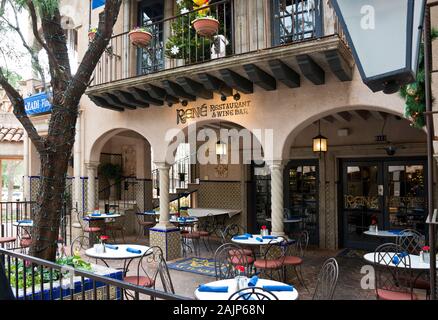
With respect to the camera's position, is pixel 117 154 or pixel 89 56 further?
pixel 117 154

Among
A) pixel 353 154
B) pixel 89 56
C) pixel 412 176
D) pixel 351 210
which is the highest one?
pixel 89 56

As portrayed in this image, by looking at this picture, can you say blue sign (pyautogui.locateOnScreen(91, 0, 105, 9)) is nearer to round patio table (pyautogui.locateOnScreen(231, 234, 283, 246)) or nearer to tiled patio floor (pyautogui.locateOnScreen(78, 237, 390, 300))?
tiled patio floor (pyautogui.locateOnScreen(78, 237, 390, 300))

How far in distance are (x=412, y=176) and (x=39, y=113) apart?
34.3ft

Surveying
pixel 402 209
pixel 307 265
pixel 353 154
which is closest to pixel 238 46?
pixel 353 154

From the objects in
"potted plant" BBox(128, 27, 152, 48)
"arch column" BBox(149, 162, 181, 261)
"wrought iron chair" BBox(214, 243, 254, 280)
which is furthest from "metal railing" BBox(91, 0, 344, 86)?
"wrought iron chair" BBox(214, 243, 254, 280)

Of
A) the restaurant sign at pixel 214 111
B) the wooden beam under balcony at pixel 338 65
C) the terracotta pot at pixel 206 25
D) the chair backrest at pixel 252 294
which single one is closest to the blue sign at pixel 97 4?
the restaurant sign at pixel 214 111

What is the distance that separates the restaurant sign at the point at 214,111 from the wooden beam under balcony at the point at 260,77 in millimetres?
626

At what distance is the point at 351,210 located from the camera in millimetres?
9734

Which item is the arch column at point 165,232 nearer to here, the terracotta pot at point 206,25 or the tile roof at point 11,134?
the terracotta pot at point 206,25

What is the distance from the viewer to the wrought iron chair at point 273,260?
19.4 ft

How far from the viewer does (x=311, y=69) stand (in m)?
5.91

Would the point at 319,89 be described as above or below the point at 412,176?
above

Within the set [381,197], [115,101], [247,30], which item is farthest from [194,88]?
[381,197]
